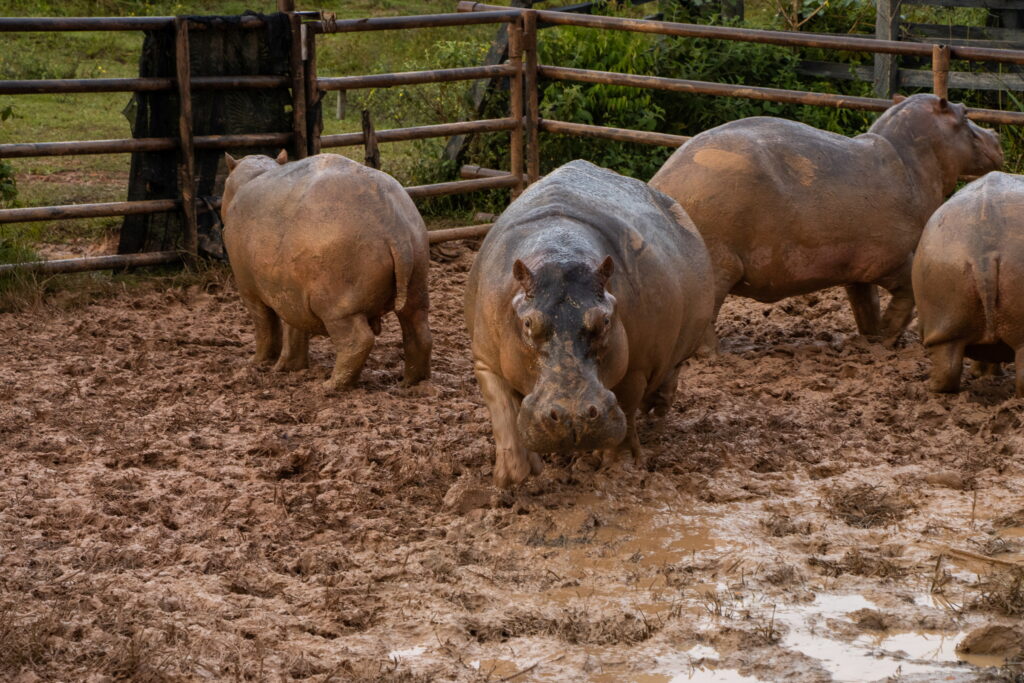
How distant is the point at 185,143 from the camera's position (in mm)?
8281

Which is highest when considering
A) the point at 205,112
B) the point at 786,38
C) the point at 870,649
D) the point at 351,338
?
the point at 786,38

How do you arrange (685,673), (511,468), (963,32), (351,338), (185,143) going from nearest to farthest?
1. (685,673)
2. (511,468)
3. (351,338)
4. (185,143)
5. (963,32)

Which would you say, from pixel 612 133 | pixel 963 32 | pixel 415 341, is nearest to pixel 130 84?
pixel 415 341

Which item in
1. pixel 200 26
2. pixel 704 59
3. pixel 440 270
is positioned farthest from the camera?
pixel 704 59

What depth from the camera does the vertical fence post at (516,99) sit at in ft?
31.8

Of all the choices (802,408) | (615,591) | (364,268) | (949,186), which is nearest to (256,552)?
(615,591)

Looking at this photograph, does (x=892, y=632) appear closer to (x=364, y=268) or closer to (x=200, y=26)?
(x=364, y=268)

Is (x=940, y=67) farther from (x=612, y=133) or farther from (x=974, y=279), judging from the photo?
(x=974, y=279)

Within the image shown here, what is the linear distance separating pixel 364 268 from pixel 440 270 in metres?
2.81

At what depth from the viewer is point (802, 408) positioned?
6207mm

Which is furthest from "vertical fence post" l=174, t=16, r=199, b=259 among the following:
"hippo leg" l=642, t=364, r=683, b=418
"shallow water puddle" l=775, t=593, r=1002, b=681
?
"shallow water puddle" l=775, t=593, r=1002, b=681

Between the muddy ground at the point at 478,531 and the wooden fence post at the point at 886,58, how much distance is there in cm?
349

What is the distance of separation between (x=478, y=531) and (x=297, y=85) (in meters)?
4.77

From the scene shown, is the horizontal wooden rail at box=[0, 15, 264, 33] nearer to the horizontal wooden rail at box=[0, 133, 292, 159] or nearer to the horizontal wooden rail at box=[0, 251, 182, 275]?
the horizontal wooden rail at box=[0, 133, 292, 159]
